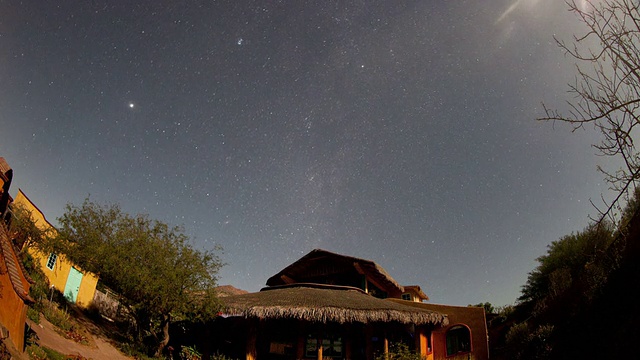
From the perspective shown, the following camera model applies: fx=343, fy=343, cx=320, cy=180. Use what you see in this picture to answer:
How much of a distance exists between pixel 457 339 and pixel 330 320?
13.3 m

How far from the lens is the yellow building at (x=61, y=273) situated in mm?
19234

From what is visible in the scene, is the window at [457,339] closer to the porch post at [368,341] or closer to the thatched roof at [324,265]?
the thatched roof at [324,265]

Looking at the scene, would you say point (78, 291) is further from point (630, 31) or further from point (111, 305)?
point (630, 31)

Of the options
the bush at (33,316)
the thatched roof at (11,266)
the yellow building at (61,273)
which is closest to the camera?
the thatched roof at (11,266)

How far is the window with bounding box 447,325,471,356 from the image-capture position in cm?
2248

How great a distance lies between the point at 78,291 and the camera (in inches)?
929

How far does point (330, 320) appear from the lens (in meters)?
14.3

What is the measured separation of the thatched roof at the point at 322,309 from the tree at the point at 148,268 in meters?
1.79

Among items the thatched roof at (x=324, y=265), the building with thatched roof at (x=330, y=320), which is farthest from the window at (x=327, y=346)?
the thatched roof at (x=324, y=265)

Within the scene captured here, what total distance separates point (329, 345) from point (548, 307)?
39.4ft

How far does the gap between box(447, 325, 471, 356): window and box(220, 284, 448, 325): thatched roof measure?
7.54m

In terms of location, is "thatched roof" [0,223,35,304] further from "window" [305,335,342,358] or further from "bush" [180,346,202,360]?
"window" [305,335,342,358]

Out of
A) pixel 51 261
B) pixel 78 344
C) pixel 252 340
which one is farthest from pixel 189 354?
pixel 51 261

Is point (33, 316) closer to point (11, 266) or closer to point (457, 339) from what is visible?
point (11, 266)
